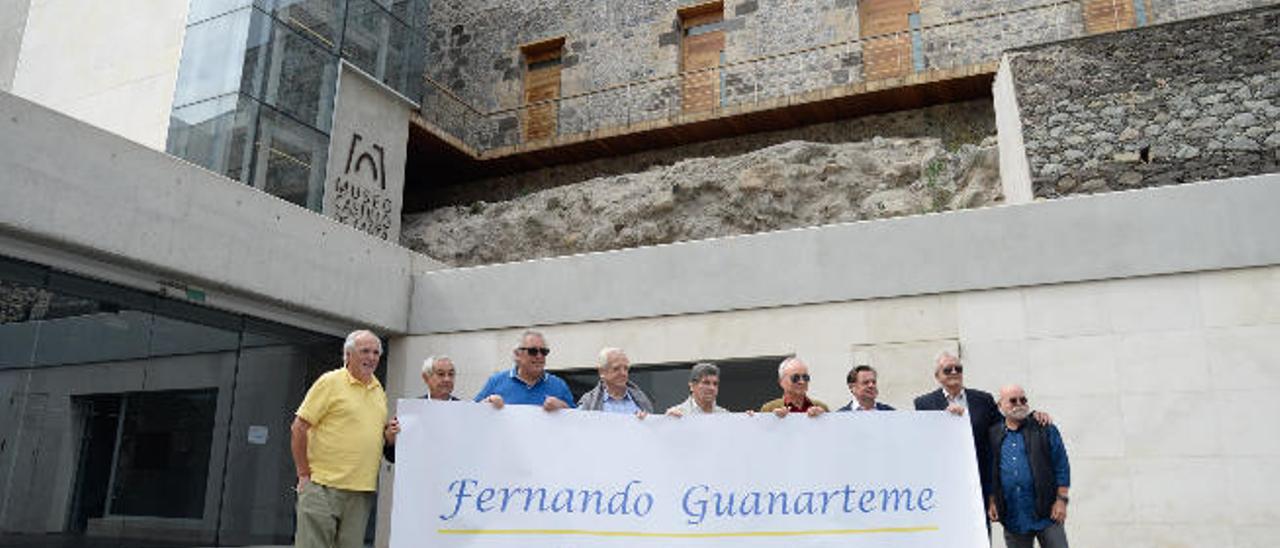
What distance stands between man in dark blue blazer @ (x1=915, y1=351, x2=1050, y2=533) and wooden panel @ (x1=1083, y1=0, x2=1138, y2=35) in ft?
43.5

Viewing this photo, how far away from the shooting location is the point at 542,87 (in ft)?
68.7

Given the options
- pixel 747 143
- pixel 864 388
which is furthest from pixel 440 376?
pixel 747 143

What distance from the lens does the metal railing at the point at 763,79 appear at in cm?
1659

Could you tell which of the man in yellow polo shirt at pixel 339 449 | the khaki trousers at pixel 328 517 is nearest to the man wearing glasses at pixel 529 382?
the man in yellow polo shirt at pixel 339 449

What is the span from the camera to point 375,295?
10.4 meters

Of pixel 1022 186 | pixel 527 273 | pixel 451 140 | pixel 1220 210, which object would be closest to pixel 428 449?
pixel 527 273

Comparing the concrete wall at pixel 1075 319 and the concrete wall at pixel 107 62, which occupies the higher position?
the concrete wall at pixel 107 62

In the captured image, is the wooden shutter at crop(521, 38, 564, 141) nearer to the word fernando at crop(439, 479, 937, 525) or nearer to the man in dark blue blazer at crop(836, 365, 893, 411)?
the man in dark blue blazer at crop(836, 365, 893, 411)

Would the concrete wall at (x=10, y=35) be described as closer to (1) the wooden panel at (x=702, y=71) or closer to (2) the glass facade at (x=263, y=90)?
(2) the glass facade at (x=263, y=90)

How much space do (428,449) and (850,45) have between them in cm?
1527

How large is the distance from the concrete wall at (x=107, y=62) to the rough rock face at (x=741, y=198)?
5332 mm

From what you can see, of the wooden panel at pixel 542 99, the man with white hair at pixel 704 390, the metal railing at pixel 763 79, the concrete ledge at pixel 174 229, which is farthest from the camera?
the wooden panel at pixel 542 99

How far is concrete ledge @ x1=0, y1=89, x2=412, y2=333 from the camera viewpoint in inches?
285

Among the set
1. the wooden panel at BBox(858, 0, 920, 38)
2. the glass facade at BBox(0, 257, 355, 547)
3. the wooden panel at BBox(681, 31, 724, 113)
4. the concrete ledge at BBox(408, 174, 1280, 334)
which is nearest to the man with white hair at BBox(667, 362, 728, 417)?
the concrete ledge at BBox(408, 174, 1280, 334)
